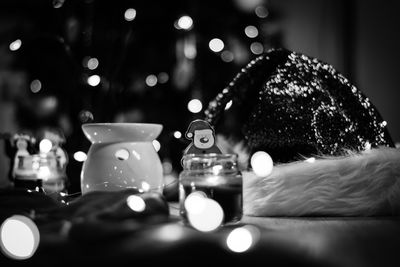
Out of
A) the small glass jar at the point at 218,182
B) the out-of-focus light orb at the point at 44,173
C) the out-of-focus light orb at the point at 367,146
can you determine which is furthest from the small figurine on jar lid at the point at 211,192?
the out-of-focus light orb at the point at 44,173

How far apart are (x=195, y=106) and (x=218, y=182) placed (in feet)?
3.03

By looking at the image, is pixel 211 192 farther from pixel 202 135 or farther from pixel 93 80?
pixel 93 80

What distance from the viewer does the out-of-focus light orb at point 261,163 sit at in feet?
2.13

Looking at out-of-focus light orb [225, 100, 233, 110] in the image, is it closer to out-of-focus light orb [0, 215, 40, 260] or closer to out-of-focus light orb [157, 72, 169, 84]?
out-of-focus light orb [0, 215, 40, 260]

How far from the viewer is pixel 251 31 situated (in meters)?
1.48

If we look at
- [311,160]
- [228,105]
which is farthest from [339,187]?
[228,105]

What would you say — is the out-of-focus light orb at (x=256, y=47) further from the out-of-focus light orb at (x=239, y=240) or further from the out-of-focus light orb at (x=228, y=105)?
the out-of-focus light orb at (x=239, y=240)

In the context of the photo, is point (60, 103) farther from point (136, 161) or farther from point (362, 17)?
point (362, 17)

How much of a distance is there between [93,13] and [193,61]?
0.40 m

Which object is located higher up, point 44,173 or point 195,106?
point 195,106

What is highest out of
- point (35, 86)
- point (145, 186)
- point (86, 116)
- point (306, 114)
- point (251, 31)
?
point (251, 31)

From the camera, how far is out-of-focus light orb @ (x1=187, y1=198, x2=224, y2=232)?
514 millimetres

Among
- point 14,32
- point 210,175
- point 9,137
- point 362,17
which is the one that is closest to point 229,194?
point 210,175

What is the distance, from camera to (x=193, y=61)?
1.57 metres
